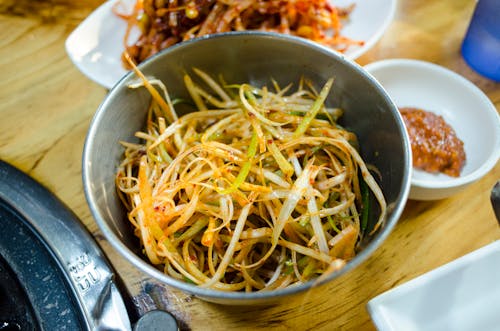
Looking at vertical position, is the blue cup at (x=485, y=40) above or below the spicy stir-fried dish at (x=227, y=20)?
below

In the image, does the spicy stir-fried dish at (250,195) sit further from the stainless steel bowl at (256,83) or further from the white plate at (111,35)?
the white plate at (111,35)

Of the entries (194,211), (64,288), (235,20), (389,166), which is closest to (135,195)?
Result: (194,211)

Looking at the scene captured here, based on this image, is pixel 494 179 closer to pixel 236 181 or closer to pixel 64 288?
pixel 236 181

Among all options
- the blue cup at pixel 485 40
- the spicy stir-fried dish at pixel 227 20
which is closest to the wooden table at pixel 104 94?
the blue cup at pixel 485 40

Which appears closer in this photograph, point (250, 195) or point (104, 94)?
point (250, 195)

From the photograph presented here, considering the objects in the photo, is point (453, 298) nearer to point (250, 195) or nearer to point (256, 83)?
point (250, 195)

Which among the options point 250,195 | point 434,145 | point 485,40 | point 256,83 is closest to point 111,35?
point 256,83
